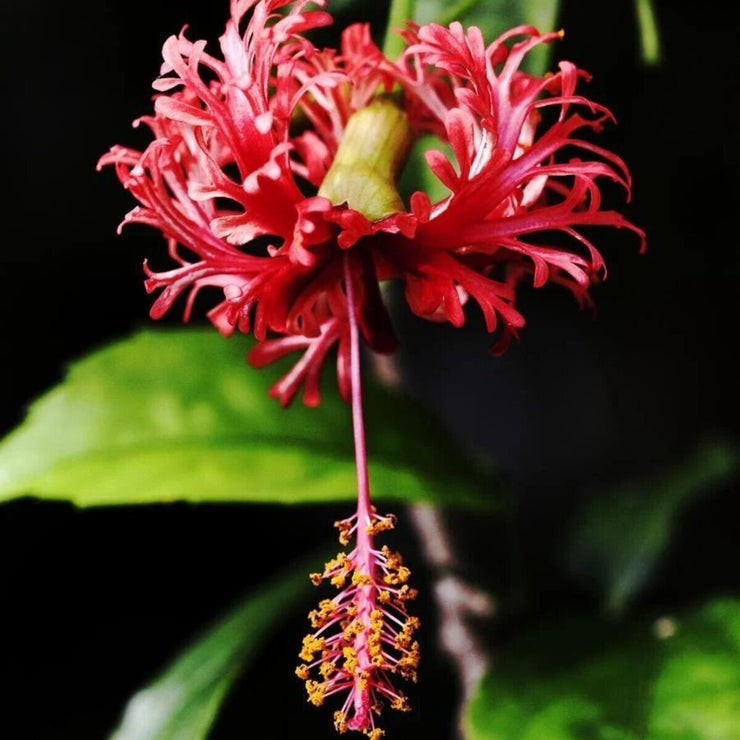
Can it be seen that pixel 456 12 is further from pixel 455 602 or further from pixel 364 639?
pixel 455 602

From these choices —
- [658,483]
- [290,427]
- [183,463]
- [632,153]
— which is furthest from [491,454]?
[183,463]

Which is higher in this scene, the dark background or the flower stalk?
the dark background

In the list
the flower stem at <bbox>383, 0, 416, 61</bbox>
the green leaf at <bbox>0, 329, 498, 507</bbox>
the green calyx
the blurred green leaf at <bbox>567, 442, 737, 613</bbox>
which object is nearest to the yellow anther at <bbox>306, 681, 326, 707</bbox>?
the green leaf at <bbox>0, 329, 498, 507</bbox>

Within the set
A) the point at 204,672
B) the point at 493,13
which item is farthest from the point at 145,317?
the point at 493,13

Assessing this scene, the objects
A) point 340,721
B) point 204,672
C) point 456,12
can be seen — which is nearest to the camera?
point 340,721

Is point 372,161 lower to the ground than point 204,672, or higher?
higher

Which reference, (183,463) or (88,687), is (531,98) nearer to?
(183,463)

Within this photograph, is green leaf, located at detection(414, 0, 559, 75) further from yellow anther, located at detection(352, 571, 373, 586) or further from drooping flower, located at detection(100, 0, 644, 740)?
yellow anther, located at detection(352, 571, 373, 586)
